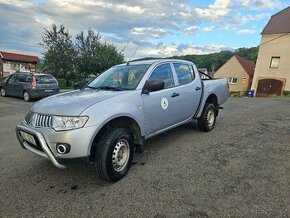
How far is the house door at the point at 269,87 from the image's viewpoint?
2861cm

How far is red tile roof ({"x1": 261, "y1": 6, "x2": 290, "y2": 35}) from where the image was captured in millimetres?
28266

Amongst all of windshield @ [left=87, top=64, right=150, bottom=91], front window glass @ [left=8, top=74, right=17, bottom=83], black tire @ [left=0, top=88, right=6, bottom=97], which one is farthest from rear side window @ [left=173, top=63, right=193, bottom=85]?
black tire @ [left=0, top=88, right=6, bottom=97]

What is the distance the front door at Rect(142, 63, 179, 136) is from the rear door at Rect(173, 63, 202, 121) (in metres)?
0.22

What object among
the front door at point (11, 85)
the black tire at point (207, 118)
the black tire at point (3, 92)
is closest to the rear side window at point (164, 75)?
the black tire at point (207, 118)

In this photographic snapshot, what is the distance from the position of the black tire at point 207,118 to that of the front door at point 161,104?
124 centimetres

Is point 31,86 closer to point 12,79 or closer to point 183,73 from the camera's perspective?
point 12,79

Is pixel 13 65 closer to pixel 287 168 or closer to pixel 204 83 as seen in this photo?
pixel 204 83

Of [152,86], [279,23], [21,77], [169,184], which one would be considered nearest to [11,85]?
[21,77]

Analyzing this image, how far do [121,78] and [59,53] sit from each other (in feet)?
94.9

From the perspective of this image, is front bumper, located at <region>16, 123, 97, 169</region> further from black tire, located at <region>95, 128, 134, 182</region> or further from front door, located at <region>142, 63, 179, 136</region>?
front door, located at <region>142, 63, 179, 136</region>

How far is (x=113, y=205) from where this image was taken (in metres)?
3.34

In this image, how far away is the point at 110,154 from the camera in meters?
3.73

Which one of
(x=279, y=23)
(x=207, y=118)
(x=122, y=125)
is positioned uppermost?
(x=279, y=23)

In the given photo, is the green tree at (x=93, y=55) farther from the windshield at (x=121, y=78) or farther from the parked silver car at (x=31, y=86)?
the windshield at (x=121, y=78)
